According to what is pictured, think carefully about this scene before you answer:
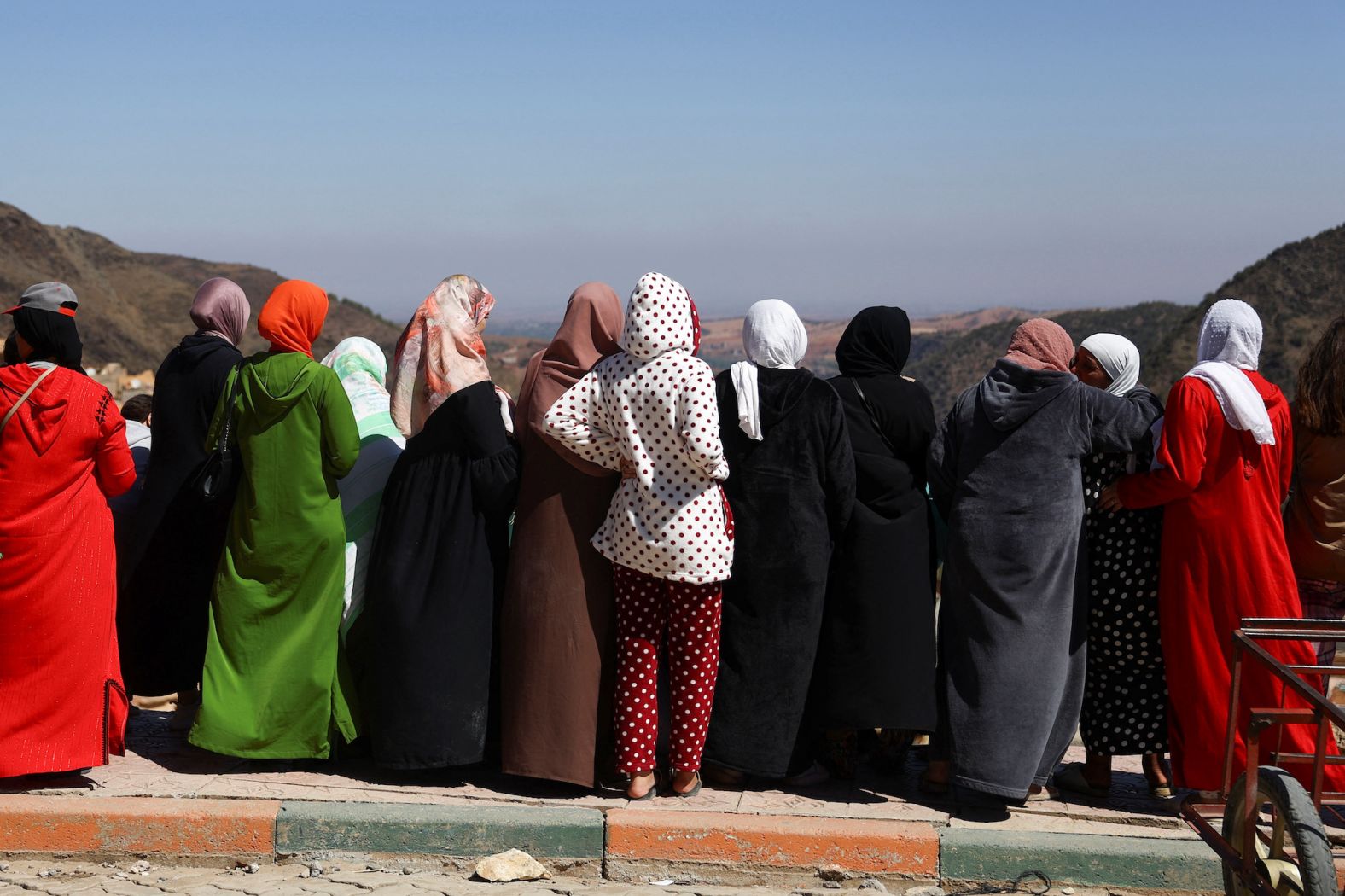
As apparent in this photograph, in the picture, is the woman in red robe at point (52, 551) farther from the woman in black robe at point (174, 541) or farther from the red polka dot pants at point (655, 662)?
the red polka dot pants at point (655, 662)

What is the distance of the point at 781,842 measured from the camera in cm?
413

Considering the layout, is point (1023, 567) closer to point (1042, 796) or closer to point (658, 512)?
point (1042, 796)

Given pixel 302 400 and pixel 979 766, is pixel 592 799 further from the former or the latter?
pixel 302 400

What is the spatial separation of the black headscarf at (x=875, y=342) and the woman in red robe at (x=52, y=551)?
8.74 feet

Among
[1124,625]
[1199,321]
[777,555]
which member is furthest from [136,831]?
[1199,321]

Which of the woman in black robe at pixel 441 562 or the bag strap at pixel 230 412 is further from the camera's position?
the bag strap at pixel 230 412

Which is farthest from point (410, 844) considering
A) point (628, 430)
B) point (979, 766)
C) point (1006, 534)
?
point (1006, 534)

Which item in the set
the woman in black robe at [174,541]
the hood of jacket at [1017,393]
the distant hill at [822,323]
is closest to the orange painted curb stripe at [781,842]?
the hood of jacket at [1017,393]

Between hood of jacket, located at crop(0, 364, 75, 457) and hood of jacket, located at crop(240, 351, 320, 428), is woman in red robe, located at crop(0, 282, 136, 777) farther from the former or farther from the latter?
hood of jacket, located at crop(240, 351, 320, 428)

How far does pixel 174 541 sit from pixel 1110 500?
11.7ft

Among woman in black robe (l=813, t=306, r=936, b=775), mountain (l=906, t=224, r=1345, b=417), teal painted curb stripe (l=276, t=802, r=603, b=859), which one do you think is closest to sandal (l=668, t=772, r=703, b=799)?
teal painted curb stripe (l=276, t=802, r=603, b=859)

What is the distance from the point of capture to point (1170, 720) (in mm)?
4355

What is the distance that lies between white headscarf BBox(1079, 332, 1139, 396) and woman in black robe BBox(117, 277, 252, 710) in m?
3.29

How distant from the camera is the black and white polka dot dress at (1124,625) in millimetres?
4418
